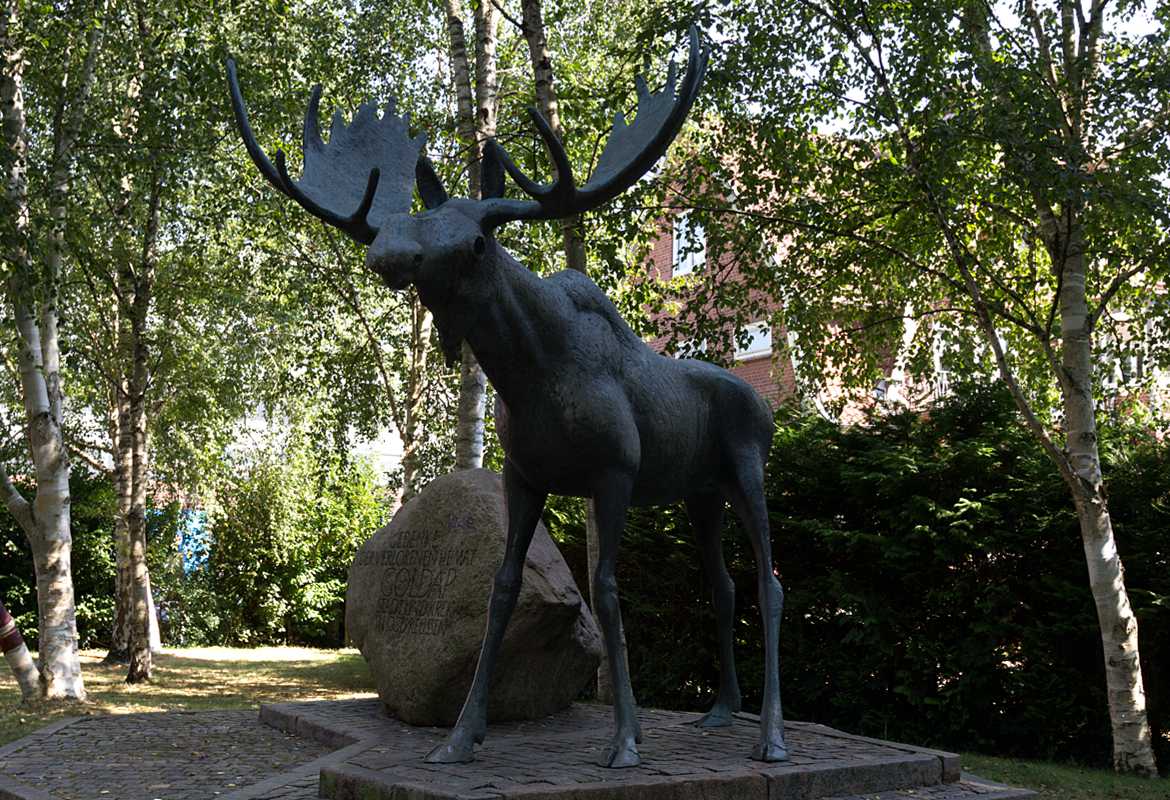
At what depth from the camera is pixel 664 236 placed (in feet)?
Answer: 79.4

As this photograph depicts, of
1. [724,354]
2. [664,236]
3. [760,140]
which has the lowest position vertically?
[724,354]

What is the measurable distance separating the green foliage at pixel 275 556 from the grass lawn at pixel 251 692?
1222mm

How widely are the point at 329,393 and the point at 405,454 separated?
8.95ft

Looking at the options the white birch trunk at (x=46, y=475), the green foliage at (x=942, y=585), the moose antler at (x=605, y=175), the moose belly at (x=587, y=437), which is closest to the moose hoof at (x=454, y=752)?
the moose belly at (x=587, y=437)

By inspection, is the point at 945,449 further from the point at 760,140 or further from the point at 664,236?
the point at 664,236

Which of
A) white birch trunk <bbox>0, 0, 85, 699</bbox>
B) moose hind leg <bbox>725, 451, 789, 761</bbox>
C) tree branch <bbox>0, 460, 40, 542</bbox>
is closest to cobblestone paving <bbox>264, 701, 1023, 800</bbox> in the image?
moose hind leg <bbox>725, 451, 789, 761</bbox>

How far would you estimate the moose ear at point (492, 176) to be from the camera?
4.95 metres

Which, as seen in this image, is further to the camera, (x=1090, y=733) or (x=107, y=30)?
(x=107, y=30)

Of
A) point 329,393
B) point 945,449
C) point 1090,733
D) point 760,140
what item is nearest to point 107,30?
point 329,393

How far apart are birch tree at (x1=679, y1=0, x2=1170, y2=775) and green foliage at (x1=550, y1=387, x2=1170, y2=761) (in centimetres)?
42

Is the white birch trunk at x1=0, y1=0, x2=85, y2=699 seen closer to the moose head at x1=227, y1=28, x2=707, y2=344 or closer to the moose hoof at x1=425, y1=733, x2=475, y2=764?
the moose head at x1=227, y1=28, x2=707, y2=344

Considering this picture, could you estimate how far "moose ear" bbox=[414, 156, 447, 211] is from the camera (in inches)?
197

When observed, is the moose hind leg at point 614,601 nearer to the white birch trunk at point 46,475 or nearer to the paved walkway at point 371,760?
the paved walkway at point 371,760

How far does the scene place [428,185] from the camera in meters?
5.03
